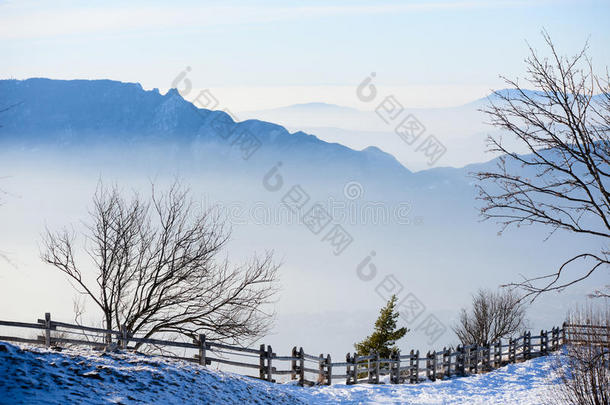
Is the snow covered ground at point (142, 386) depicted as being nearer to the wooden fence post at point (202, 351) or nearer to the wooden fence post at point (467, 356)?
the wooden fence post at point (202, 351)

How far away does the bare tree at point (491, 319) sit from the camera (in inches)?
2260

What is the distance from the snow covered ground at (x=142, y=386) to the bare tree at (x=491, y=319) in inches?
1384

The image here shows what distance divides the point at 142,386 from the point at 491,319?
49042 mm

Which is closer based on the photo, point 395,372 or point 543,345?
point 395,372

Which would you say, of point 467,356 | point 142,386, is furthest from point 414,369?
point 142,386

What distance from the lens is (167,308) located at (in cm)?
2420

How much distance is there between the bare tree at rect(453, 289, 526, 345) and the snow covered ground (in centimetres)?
3516

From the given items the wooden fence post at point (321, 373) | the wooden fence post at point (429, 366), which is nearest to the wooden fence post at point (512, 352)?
the wooden fence post at point (429, 366)

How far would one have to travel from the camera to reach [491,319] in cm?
5809

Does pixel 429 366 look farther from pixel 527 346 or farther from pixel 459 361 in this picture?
pixel 527 346

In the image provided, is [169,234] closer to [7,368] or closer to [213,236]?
[213,236]

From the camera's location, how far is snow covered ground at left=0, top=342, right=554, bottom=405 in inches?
479

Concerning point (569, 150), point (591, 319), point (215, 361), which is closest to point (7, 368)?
point (215, 361)

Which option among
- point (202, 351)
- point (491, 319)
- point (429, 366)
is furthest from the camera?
point (491, 319)
